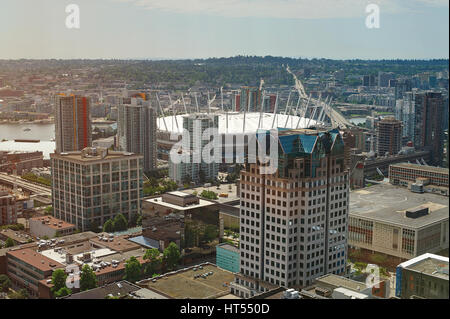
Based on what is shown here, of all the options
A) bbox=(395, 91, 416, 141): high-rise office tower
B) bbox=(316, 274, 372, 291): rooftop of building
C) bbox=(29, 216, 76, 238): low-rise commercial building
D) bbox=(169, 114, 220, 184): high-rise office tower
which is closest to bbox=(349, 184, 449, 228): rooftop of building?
bbox=(316, 274, 372, 291): rooftop of building

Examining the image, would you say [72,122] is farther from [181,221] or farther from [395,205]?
[395,205]

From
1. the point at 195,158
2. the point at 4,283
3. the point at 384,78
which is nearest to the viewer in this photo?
the point at 4,283

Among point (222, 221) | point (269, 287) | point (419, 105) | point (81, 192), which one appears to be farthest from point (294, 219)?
point (419, 105)

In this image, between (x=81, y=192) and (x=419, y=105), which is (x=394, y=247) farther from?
(x=419, y=105)

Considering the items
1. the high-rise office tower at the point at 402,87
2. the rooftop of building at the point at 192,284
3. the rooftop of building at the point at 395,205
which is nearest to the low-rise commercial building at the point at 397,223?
the rooftop of building at the point at 395,205

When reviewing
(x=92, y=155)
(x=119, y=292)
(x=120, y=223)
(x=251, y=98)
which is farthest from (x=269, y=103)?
(x=119, y=292)

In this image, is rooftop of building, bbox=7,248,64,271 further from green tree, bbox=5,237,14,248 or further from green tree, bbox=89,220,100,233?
green tree, bbox=89,220,100,233

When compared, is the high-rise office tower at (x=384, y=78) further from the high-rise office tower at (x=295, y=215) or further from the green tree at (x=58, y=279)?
the green tree at (x=58, y=279)
